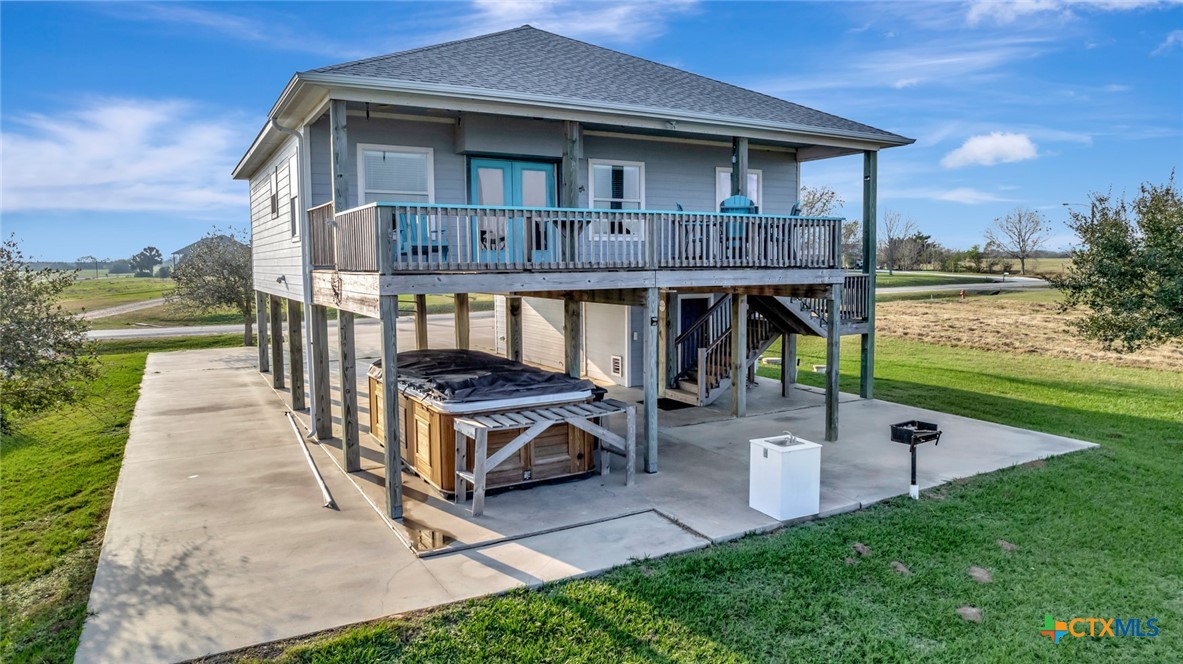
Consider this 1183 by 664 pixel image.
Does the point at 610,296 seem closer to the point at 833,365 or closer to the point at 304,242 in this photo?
the point at 833,365

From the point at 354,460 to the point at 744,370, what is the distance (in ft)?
22.8

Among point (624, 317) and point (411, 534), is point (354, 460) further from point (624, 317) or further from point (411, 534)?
point (624, 317)

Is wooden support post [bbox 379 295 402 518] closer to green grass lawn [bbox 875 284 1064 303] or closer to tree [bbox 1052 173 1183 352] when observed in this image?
tree [bbox 1052 173 1183 352]

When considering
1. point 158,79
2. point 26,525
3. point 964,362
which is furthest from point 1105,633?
point 158,79

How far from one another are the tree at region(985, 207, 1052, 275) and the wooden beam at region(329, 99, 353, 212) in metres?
66.3

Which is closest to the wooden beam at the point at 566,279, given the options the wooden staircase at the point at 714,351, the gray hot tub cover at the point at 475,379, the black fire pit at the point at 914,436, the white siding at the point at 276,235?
the gray hot tub cover at the point at 475,379

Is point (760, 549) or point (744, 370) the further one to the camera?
point (744, 370)

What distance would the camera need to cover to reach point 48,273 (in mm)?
7797

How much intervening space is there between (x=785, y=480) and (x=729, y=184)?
27.8 feet

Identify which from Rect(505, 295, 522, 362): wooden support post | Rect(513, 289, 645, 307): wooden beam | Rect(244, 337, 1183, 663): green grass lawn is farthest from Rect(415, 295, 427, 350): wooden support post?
Rect(244, 337, 1183, 663): green grass lawn

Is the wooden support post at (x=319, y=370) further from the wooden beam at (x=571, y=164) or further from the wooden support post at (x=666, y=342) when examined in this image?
the wooden support post at (x=666, y=342)

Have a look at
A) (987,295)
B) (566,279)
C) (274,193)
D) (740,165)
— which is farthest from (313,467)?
(987,295)

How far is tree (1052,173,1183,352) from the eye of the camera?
457 inches

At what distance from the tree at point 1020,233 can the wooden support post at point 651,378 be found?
63.6 m
